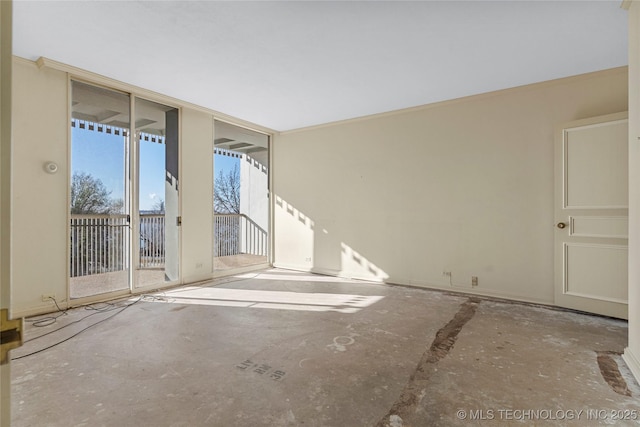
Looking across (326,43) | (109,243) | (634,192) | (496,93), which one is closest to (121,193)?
(109,243)

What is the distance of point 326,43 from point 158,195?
3.32 m

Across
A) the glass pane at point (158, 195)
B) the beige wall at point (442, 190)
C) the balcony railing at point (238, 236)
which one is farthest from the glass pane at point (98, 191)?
the beige wall at point (442, 190)

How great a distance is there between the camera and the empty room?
2020 mm

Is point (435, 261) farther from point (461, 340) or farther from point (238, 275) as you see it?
point (238, 275)

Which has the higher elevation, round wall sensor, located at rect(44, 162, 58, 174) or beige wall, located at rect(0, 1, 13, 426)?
round wall sensor, located at rect(44, 162, 58, 174)

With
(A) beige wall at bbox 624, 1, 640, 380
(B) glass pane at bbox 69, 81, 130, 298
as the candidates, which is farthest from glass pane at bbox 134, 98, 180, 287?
(A) beige wall at bbox 624, 1, 640, 380

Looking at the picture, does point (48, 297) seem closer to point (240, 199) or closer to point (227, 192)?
point (227, 192)

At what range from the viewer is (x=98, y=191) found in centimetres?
393

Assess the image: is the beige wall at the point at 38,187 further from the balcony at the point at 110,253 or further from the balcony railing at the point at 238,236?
the balcony railing at the point at 238,236

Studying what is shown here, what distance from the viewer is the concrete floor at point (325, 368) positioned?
70.8 inches

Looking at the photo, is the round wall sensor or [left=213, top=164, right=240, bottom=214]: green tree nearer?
the round wall sensor

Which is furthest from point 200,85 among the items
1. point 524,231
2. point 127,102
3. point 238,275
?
point 524,231

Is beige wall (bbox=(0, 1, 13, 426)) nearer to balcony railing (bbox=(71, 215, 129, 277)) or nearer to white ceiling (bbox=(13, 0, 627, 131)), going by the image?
white ceiling (bbox=(13, 0, 627, 131))

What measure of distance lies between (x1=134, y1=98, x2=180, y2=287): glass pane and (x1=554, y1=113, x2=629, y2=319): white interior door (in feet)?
16.9
